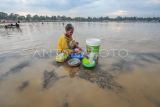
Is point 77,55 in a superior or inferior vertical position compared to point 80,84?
superior

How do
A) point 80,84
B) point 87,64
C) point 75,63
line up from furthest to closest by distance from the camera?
point 75,63 → point 87,64 → point 80,84

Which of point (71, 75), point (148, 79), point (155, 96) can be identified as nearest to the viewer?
point (155, 96)

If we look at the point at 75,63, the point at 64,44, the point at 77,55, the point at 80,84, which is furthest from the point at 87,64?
the point at 64,44

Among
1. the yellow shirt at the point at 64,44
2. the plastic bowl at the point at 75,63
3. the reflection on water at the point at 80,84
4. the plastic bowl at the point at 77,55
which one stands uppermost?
the yellow shirt at the point at 64,44

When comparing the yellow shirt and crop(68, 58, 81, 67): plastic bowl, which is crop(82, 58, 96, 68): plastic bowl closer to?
crop(68, 58, 81, 67): plastic bowl

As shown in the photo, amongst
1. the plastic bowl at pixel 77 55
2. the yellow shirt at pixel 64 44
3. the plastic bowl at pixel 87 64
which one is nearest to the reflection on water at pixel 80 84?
the plastic bowl at pixel 87 64

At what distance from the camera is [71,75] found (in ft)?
16.6

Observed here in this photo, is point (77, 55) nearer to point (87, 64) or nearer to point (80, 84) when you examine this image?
point (87, 64)

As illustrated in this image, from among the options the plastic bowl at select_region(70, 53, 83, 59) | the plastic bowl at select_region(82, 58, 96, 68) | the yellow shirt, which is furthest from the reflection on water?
the yellow shirt

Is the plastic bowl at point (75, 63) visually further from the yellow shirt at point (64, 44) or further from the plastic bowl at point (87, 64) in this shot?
the yellow shirt at point (64, 44)

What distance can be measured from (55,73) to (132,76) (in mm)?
2660

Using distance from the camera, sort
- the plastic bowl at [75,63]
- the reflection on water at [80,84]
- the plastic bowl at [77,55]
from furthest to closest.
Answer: the plastic bowl at [77,55] → the plastic bowl at [75,63] → the reflection on water at [80,84]

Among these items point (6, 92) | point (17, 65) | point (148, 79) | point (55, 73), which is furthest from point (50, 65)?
point (148, 79)

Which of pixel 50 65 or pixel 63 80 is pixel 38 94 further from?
pixel 50 65
